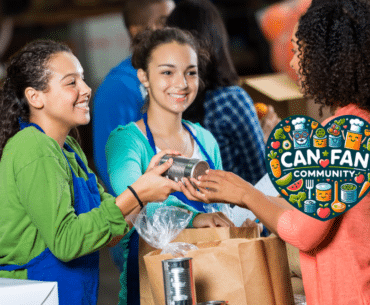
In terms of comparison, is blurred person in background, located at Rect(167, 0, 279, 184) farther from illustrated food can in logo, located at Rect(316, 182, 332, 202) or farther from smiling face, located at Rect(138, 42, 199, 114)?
illustrated food can in logo, located at Rect(316, 182, 332, 202)

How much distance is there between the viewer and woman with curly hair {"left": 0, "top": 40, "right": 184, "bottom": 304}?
3.82 feet

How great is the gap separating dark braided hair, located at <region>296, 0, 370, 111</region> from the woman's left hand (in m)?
0.48

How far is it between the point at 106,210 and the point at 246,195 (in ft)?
1.09

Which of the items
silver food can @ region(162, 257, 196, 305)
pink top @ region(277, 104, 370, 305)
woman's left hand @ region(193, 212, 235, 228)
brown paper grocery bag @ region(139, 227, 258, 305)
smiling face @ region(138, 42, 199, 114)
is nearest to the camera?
silver food can @ region(162, 257, 196, 305)

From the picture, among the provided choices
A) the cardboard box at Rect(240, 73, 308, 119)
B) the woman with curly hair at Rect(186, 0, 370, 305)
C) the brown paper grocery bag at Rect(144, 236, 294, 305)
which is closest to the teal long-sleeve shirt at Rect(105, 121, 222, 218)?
the brown paper grocery bag at Rect(144, 236, 294, 305)

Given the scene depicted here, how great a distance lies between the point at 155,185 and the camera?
1302mm

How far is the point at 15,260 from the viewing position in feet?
4.05

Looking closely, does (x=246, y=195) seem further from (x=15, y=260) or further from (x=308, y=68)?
(x=15, y=260)

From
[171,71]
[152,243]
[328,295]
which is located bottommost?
[328,295]

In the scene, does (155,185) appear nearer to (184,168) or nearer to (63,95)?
(184,168)

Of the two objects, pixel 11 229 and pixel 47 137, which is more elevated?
pixel 47 137

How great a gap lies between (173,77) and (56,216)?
75cm

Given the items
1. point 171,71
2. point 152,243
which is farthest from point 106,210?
point 171,71

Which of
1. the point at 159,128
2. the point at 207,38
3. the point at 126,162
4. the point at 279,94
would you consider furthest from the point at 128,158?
the point at 279,94
